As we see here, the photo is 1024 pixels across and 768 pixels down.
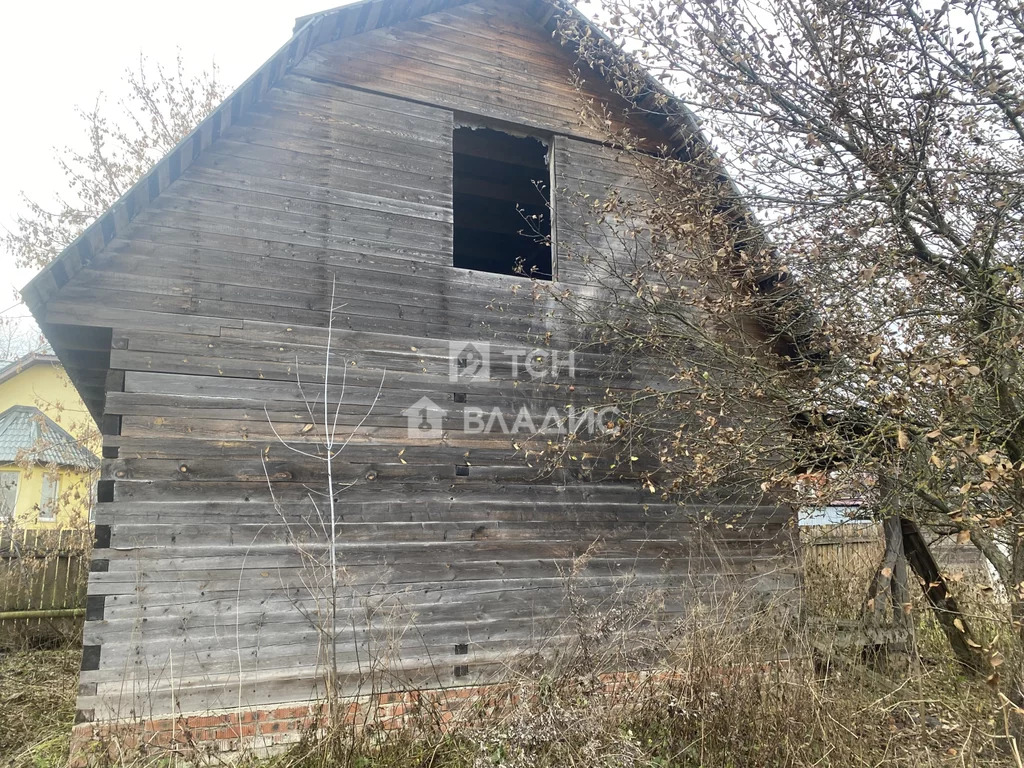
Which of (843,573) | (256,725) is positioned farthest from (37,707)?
(843,573)

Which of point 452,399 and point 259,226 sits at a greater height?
point 259,226

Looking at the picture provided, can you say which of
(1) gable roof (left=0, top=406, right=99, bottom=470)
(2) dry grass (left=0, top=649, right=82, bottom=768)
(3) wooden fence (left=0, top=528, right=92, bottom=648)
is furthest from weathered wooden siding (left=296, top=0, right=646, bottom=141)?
(1) gable roof (left=0, top=406, right=99, bottom=470)

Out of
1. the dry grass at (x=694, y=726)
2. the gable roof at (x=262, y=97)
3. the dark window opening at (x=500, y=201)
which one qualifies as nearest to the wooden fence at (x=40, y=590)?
the gable roof at (x=262, y=97)

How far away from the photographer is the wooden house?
5.12m

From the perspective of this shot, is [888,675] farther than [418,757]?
Yes

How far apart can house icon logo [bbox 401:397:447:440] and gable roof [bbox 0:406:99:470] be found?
40.0 feet

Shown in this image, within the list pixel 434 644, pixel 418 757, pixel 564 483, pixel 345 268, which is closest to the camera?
pixel 418 757

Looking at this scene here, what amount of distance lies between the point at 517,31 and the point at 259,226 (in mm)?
3810

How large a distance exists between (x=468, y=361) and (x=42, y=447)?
39.4 feet

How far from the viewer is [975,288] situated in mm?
5004

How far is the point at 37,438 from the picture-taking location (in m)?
15.9

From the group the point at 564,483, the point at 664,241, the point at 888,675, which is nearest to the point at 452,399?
the point at 564,483

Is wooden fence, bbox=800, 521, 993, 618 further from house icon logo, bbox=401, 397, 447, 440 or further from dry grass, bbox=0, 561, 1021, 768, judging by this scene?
house icon logo, bbox=401, 397, 447, 440

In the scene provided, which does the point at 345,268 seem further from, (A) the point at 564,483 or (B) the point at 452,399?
(A) the point at 564,483
